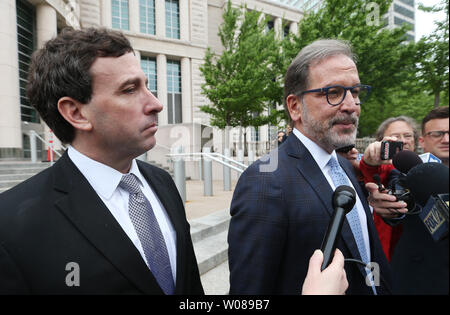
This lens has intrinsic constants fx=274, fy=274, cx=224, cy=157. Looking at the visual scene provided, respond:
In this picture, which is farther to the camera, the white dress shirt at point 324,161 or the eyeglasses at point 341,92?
the white dress shirt at point 324,161

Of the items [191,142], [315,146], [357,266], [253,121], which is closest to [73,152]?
[315,146]

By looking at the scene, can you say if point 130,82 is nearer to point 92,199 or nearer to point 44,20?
point 92,199

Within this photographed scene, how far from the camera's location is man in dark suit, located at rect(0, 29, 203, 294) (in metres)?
1.12

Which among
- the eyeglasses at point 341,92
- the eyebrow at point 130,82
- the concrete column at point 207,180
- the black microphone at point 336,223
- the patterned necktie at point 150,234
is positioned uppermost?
the eyebrow at point 130,82

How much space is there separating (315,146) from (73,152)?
1283mm

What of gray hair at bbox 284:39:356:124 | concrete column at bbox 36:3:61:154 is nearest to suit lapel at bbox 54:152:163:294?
gray hair at bbox 284:39:356:124

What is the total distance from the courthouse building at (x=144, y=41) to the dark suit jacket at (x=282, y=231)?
2.66 ft

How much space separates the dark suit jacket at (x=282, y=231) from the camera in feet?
4.04

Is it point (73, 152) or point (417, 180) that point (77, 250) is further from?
point (417, 180)

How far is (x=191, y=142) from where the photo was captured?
45.2 feet

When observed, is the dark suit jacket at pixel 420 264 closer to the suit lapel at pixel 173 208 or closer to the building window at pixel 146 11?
the suit lapel at pixel 173 208

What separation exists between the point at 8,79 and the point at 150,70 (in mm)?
9826

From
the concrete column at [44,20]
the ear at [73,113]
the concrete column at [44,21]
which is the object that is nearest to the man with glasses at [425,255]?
the ear at [73,113]

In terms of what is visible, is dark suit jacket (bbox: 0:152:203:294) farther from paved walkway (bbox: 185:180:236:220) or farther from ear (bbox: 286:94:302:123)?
paved walkway (bbox: 185:180:236:220)
